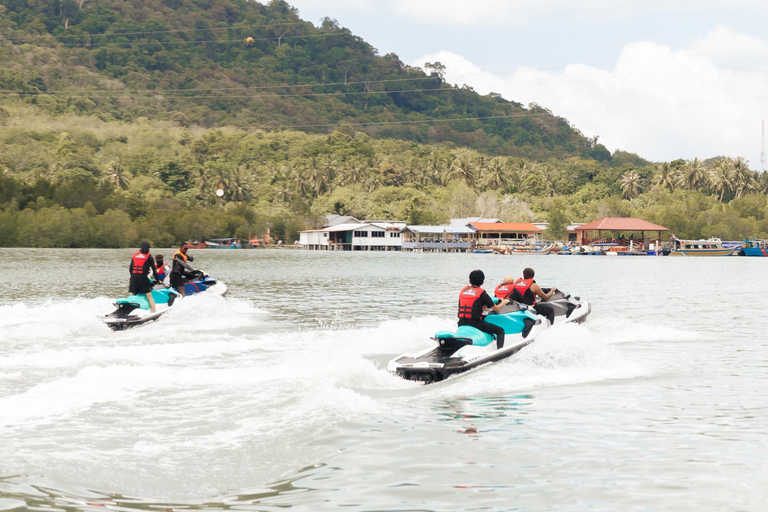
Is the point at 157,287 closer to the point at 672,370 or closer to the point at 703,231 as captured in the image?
the point at 672,370

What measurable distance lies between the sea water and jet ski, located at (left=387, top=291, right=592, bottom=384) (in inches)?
8.9

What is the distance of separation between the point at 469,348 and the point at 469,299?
905 millimetres

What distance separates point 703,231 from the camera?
122 meters

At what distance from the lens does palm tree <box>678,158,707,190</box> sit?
147875mm

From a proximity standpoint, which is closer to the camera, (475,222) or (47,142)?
(475,222)

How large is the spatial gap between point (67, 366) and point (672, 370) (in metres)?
11.5

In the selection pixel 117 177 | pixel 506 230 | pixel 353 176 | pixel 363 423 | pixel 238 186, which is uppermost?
pixel 353 176

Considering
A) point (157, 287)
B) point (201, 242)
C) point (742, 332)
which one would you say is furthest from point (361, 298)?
point (201, 242)

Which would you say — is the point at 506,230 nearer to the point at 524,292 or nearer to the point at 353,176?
the point at 353,176

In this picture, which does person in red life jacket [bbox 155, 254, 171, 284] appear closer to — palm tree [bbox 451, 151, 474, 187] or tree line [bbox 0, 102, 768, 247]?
tree line [bbox 0, 102, 768, 247]

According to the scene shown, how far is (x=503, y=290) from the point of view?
1622 centimetres

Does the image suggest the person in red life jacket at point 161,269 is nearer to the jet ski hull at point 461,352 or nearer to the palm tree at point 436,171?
the jet ski hull at point 461,352

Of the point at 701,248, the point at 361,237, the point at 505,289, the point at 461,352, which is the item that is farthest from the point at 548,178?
the point at 461,352

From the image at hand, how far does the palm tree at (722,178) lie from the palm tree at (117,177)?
382 feet
